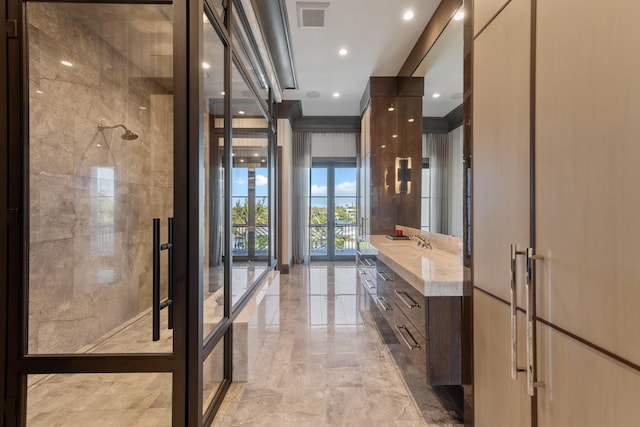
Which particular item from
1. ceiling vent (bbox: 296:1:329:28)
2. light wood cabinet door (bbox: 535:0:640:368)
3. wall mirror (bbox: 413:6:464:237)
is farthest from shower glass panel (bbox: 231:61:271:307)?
light wood cabinet door (bbox: 535:0:640:368)

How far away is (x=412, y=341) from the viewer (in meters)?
2.07

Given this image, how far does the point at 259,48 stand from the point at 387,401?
11.7 feet

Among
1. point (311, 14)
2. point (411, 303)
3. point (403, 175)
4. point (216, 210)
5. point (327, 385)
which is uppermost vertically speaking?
point (311, 14)

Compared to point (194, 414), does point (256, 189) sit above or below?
above

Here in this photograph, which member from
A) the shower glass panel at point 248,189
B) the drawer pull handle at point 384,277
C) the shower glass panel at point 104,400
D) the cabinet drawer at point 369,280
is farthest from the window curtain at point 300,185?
the shower glass panel at point 104,400

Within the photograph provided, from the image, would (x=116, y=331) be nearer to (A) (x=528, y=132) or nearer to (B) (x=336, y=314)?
(B) (x=336, y=314)

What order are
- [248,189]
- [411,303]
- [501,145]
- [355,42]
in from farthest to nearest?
[355,42]
[248,189]
[411,303]
[501,145]

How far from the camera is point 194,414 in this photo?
156 centimetres

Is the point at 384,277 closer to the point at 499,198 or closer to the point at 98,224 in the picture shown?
the point at 499,198

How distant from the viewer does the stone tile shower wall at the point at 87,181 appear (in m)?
1.86

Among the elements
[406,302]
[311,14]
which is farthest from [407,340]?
[311,14]

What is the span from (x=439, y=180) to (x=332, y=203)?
438 centimetres

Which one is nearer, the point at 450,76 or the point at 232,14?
the point at 232,14

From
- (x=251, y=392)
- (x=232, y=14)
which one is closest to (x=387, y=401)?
(x=251, y=392)
